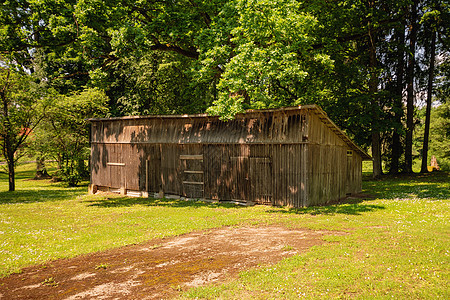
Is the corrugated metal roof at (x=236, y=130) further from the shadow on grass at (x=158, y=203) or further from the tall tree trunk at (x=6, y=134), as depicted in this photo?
the tall tree trunk at (x=6, y=134)

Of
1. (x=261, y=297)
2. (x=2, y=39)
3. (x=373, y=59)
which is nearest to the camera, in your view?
(x=261, y=297)

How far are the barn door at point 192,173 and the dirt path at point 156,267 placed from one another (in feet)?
32.2

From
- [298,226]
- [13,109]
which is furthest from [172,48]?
[298,226]

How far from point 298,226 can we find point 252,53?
9.79 meters

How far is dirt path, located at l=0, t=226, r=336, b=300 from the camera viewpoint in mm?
7703

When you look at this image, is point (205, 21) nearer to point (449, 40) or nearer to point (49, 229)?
point (49, 229)

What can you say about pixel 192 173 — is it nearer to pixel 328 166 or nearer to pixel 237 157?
pixel 237 157

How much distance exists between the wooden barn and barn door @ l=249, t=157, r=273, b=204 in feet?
0.19

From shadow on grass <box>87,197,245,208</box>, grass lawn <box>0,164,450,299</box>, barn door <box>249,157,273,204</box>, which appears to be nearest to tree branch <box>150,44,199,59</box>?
barn door <box>249,157,273,204</box>

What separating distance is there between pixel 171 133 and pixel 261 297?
59.1ft

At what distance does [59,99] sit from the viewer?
3319 cm

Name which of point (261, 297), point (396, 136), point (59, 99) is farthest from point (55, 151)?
point (396, 136)

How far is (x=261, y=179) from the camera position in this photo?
1967 cm

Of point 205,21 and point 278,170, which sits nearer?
point 278,170
